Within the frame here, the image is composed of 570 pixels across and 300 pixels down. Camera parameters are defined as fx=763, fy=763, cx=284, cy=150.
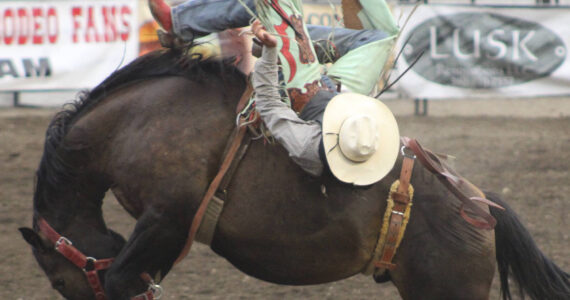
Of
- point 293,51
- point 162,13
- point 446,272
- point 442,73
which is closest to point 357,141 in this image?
point 293,51

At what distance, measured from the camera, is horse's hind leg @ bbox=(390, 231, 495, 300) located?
2.83 meters

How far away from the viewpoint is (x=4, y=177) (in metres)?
6.62

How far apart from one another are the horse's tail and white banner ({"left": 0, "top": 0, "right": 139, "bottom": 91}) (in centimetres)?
660

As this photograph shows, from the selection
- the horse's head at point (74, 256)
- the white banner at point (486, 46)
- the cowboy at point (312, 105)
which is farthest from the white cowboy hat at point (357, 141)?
the white banner at point (486, 46)

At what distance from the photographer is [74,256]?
10.1 feet

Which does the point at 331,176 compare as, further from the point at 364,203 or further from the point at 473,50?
the point at 473,50

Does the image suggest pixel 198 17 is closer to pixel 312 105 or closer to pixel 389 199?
pixel 312 105

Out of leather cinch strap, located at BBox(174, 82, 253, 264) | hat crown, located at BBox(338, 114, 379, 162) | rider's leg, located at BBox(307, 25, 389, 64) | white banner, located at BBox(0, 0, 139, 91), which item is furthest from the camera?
white banner, located at BBox(0, 0, 139, 91)

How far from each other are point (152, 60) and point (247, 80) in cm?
41

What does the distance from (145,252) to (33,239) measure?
542 millimetres

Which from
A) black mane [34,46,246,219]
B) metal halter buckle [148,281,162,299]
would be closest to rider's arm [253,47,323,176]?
black mane [34,46,246,219]

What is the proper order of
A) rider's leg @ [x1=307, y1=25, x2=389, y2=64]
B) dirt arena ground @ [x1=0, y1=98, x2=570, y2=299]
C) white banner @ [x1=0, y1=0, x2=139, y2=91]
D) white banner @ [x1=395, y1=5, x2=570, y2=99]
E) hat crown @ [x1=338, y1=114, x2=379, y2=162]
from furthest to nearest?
1. white banner @ [x1=395, y1=5, x2=570, y2=99]
2. white banner @ [x1=0, y1=0, x2=139, y2=91]
3. dirt arena ground @ [x1=0, y1=98, x2=570, y2=299]
4. rider's leg @ [x1=307, y1=25, x2=389, y2=64]
5. hat crown @ [x1=338, y1=114, x2=379, y2=162]

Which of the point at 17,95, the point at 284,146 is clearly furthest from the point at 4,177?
the point at 284,146

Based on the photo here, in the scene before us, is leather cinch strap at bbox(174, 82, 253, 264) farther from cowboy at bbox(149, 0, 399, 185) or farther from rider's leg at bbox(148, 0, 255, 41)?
rider's leg at bbox(148, 0, 255, 41)
